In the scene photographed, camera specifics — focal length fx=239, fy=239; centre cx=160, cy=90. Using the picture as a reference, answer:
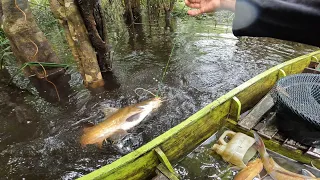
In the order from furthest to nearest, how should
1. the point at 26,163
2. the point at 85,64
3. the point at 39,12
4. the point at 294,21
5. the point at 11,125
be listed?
the point at 39,12, the point at 85,64, the point at 11,125, the point at 26,163, the point at 294,21

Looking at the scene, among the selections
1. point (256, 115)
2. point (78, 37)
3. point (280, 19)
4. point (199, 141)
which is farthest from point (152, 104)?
point (280, 19)

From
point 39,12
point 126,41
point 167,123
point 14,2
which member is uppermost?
point 14,2

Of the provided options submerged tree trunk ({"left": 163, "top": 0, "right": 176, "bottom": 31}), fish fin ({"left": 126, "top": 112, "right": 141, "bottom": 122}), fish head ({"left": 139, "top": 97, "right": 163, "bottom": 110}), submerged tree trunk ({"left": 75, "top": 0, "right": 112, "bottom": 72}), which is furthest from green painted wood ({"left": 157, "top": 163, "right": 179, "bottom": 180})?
submerged tree trunk ({"left": 163, "top": 0, "right": 176, "bottom": 31})

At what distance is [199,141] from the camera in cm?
340

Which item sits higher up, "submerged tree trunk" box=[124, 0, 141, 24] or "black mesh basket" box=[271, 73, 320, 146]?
"submerged tree trunk" box=[124, 0, 141, 24]

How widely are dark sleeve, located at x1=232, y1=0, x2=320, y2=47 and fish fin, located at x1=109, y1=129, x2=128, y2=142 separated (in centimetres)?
250

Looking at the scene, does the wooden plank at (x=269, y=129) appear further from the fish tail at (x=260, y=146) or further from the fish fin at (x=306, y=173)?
the fish fin at (x=306, y=173)

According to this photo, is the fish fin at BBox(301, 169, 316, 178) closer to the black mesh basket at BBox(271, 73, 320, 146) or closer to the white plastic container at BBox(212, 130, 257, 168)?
the black mesh basket at BBox(271, 73, 320, 146)

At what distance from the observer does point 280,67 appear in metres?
4.44

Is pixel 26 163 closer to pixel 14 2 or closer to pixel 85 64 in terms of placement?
pixel 85 64

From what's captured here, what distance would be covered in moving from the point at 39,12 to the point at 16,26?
22.6 feet

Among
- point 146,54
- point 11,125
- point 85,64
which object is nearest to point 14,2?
point 85,64

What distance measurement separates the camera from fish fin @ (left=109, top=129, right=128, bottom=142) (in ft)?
12.1

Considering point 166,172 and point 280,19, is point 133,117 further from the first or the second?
point 280,19
